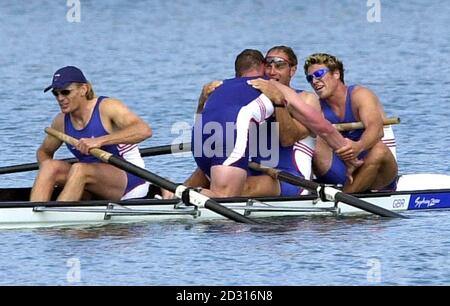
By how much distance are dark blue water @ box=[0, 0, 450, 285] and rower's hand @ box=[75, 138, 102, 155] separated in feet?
2.38

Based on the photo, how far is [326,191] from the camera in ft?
53.7

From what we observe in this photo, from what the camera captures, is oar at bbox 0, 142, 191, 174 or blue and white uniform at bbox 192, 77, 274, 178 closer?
blue and white uniform at bbox 192, 77, 274, 178

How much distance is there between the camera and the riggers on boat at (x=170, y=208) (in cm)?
1591

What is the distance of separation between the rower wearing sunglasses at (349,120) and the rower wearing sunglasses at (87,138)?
5.88ft

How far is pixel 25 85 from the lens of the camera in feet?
93.6

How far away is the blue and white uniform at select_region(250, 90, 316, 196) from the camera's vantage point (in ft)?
54.5

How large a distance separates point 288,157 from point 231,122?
0.79 meters

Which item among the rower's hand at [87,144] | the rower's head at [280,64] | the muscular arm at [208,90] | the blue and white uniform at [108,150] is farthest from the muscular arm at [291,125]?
the rower's hand at [87,144]

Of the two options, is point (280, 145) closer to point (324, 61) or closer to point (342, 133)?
point (342, 133)

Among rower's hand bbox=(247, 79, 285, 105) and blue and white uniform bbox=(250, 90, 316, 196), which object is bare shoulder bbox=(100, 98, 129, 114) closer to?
rower's hand bbox=(247, 79, 285, 105)

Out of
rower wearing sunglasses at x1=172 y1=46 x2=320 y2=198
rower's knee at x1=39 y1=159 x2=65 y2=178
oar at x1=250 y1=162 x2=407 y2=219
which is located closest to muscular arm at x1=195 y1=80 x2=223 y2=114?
rower wearing sunglasses at x1=172 y1=46 x2=320 y2=198

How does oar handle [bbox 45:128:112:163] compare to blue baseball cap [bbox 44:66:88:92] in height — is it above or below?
below
